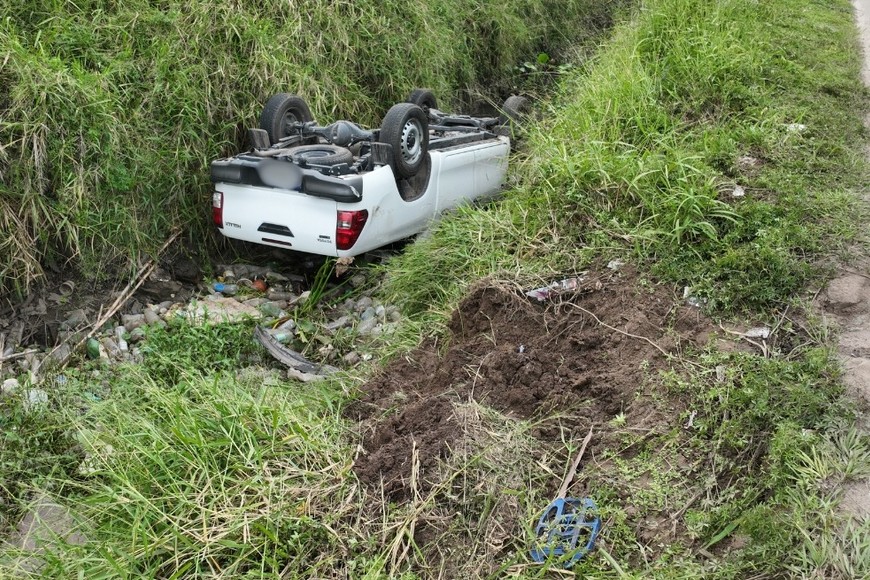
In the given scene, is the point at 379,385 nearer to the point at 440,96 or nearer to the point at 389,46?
the point at 389,46

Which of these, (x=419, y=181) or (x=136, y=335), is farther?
(x=419, y=181)

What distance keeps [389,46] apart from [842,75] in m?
4.16

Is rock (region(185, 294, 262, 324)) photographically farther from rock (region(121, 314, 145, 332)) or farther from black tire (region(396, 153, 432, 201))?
black tire (region(396, 153, 432, 201))

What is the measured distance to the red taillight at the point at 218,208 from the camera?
592cm

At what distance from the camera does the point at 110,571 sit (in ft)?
10.1

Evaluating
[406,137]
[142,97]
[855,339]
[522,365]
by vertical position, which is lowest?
[522,365]

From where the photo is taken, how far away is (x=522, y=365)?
3.97 metres

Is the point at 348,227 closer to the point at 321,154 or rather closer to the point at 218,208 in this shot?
the point at 321,154

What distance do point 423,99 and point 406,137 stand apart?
4.46ft

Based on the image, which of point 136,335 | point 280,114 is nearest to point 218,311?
point 136,335

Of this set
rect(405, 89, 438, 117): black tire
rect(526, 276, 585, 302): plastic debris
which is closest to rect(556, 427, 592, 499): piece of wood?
rect(526, 276, 585, 302): plastic debris

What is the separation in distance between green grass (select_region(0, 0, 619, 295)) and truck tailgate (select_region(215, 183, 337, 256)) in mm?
496

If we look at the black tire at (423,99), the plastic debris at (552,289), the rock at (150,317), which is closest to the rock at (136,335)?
the rock at (150,317)

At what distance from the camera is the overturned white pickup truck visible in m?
5.62
